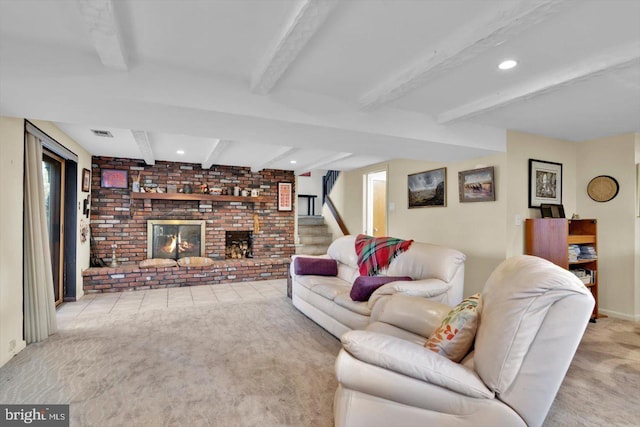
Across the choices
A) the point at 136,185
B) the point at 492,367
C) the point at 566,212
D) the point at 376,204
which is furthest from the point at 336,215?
the point at 492,367

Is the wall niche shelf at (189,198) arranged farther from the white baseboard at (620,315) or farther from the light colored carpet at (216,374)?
the white baseboard at (620,315)

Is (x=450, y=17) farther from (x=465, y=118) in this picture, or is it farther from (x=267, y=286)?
(x=267, y=286)

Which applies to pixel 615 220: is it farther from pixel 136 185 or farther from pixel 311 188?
pixel 136 185

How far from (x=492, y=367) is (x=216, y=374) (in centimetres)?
193

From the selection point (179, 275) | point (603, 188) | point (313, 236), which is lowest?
point (179, 275)

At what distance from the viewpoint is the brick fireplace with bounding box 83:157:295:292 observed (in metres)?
5.71

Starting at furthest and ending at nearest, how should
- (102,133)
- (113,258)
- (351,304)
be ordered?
(113,258), (102,133), (351,304)

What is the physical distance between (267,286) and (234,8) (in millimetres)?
4693

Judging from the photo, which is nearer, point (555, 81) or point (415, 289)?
point (555, 81)

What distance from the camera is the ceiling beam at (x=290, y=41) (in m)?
1.59

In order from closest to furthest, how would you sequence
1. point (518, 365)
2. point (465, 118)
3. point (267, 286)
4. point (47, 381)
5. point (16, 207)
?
1. point (518, 365)
2. point (47, 381)
3. point (16, 207)
4. point (465, 118)
5. point (267, 286)

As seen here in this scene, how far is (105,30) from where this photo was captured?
5.82ft

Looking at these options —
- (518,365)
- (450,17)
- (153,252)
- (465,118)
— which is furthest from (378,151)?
(153,252)

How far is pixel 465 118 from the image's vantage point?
10.4 feet
